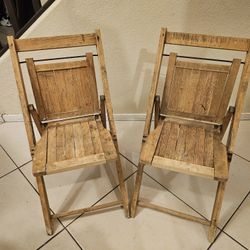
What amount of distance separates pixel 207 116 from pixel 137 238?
0.65m

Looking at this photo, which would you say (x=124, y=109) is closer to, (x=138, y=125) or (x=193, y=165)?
(x=138, y=125)

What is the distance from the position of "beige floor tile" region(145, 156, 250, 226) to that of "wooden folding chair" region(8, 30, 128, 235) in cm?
33

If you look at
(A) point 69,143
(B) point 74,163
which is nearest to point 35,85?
(A) point 69,143

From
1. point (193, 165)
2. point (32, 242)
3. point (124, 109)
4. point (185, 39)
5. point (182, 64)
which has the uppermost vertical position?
point (185, 39)

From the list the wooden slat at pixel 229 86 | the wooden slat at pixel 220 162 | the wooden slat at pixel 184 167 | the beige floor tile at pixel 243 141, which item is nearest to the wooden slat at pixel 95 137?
the wooden slat at pixel 184 167

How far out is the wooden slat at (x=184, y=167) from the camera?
0.92 m

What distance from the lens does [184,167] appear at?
94cm

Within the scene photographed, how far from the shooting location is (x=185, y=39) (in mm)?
1066

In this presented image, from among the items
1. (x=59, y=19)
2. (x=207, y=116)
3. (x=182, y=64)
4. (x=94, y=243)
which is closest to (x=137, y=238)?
(x=94, y=243)

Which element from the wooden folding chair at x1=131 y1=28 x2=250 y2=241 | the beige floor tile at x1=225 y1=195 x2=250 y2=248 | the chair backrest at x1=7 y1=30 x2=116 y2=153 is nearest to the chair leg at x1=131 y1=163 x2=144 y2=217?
the wooden folding chair at x1=131 y1=28 x2=250 y2=241

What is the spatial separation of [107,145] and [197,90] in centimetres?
50

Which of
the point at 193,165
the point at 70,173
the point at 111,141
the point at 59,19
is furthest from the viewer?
the point at 70,173

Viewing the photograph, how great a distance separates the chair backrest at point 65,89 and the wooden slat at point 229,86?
587 millimetres

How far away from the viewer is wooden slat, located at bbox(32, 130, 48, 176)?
3.06 ft
